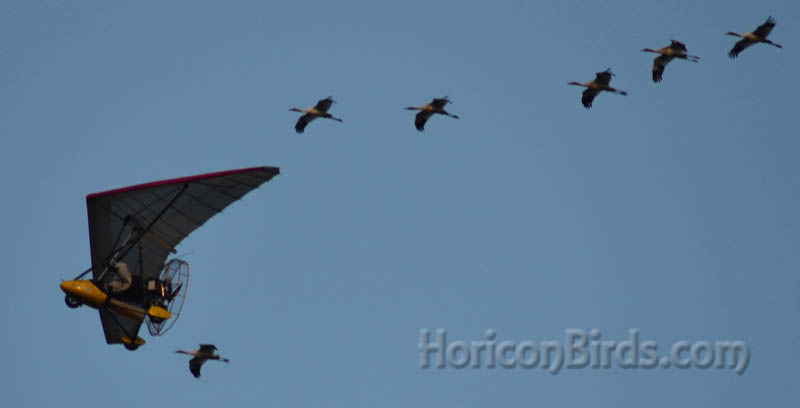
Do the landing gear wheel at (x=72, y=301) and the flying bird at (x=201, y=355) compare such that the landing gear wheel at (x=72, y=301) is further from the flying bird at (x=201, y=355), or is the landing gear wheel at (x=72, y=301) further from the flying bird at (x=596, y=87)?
the flying bird at (x=596, y=87)

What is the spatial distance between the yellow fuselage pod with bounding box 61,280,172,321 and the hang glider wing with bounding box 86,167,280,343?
41 cm

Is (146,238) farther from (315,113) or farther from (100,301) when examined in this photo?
(315,113)

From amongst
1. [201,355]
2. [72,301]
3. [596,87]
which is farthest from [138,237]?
[596,87]

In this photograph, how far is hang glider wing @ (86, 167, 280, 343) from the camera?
61969mm

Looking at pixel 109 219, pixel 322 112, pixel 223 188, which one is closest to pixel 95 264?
pixel 109 219

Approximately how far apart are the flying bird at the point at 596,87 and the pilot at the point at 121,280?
822 inches

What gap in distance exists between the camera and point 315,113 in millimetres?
69000

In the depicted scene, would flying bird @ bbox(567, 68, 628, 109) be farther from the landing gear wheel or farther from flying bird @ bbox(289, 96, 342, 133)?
the landing gear wheel

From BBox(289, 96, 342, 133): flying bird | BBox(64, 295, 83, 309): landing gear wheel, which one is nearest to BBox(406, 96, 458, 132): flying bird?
BBox(289, 96, 342, 133): flying bird

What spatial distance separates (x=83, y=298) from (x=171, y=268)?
427 centimetres

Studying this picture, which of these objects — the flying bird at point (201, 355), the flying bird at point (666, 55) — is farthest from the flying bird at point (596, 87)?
the flying bird at point (201, 355)

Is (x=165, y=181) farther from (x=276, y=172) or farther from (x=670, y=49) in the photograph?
(x=670, y=49)

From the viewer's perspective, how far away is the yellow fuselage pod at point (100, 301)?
59375 millimetres

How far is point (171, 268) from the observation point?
6234 cm
